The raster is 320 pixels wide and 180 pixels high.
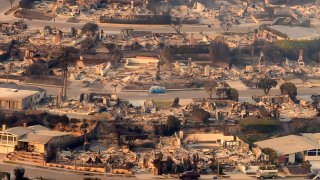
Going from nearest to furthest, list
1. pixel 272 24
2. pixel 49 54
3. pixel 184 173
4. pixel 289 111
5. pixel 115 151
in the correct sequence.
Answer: pixel 184 173 → pixel 115 151 → pixel 289 111 → pixel 49 54 → pixel 272 24

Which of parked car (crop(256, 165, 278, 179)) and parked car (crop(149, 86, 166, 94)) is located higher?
parked car (crop(149, 86, 166, 94))

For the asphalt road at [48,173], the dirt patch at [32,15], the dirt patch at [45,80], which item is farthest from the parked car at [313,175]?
the dirt patch at [32,15]

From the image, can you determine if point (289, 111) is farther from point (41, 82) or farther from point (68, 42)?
point (68, 42)

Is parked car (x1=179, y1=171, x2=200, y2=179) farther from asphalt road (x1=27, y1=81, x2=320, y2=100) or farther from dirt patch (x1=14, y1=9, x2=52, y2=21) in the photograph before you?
dirt patch (x1=14, y1=9, x2=52, y2=21)

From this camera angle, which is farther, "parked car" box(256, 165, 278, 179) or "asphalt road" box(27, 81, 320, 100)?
"asphalt road" box(27, 81, 320, 100)

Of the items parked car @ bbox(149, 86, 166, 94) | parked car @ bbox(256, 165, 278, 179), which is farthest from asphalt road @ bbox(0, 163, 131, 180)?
parked car @ bbox(149, 86, 166, 94)

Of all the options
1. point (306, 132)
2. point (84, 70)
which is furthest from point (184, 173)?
point (84, 70)

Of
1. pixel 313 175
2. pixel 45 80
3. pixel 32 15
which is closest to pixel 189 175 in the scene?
pixel 313 175

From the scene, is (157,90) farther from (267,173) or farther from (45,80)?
(267,173)
